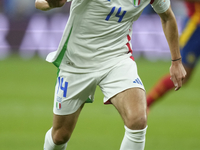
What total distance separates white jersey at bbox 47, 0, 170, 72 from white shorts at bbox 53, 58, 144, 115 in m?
0.06

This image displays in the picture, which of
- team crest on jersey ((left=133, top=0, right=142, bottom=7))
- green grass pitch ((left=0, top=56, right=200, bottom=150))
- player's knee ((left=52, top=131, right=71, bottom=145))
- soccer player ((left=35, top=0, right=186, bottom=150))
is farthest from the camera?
green grass pitch ((left=0, top=56, right=200, bottom=150))

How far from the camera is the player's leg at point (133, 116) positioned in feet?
9.19

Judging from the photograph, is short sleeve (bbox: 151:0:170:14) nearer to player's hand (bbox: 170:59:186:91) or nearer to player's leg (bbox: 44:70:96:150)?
player's hand (bbox: 170:59:186:91)

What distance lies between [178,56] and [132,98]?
0.69m

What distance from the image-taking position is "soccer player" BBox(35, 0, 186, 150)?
297 centimetres

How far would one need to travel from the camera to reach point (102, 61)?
10.4 feet

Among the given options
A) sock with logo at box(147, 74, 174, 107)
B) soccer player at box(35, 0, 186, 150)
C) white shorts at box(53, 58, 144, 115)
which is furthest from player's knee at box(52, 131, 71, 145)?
sock with logo at box(147, 74, 174, 107)

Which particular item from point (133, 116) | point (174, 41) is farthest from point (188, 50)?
point (133, 116)

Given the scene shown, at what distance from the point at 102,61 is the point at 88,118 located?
2.67 meters

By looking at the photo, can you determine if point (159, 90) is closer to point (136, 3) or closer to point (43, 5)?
point (136, 3)

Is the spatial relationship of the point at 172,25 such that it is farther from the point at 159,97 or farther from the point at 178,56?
the point at 159,97

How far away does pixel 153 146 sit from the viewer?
444cm

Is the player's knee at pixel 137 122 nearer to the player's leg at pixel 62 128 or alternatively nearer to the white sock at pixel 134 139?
the white sock at pixel 134 139

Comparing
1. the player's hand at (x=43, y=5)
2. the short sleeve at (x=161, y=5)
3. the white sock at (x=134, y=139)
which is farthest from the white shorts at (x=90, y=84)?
the player's hand at (x=43, y=5)
